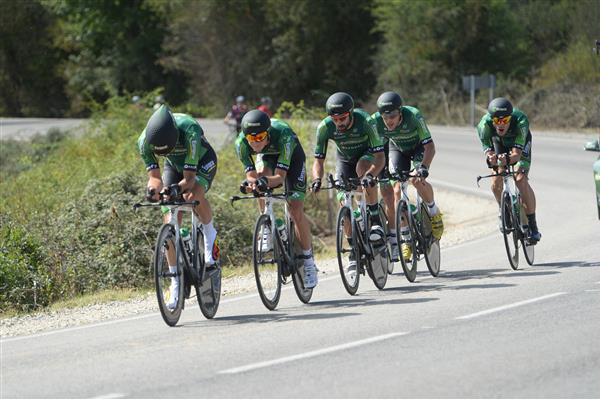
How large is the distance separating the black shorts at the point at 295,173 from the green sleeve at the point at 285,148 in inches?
7.9

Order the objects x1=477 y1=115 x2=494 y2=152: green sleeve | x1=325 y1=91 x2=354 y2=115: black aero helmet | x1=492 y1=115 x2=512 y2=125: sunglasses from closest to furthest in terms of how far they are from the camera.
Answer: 1. x1=325 y1=91 x2=354 y2=115: black aero helmet
2. x1=492 y1=115 x2=512 y2=125: sunglasses
3. x1=477 y1=115 x2=494 y2=152: green sleeve

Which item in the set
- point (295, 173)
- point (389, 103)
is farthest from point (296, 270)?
point (389, 103)

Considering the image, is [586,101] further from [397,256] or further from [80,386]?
[80,386]

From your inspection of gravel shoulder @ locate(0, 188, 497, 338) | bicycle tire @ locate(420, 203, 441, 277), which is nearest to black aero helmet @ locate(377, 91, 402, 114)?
bicycle tire @ locate(420, 203, 441, 277)

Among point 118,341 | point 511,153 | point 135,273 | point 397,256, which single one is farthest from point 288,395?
point 135,273

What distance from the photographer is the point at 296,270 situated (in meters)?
11.0

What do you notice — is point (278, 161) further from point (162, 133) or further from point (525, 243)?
point (525, 243)

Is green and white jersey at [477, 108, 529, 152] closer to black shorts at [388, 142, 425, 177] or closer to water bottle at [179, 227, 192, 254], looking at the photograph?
black shorts at [388, 142, 425, 177]

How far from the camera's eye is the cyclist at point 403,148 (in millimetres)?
12570

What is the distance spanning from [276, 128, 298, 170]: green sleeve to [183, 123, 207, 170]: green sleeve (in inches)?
36.5

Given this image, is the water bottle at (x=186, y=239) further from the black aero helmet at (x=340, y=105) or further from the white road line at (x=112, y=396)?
the white road line at (x=112, y=396)

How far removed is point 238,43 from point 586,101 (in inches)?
907

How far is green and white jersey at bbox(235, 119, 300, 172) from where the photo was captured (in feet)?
35.9

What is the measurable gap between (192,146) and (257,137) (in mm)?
811
